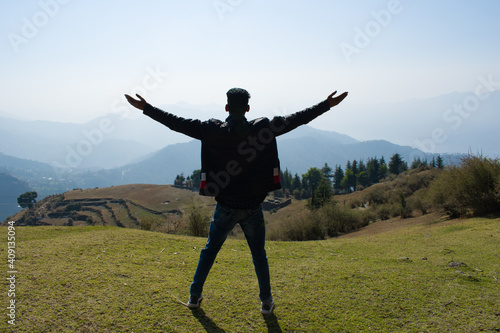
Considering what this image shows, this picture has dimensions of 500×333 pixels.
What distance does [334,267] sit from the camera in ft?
17.3

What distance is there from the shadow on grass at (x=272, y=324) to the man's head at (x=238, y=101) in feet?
7.16

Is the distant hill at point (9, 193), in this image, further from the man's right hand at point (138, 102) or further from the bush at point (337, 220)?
the man's right hand at point (138, 102)

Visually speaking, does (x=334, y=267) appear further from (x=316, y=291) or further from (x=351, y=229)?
(x=351, y=229)

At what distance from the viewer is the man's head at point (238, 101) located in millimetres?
3219

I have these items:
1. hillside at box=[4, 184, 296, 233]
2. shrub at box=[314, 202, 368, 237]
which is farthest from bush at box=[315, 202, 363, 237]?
hillside at box=[4, 184, 296, 233]

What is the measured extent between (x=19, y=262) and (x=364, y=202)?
4367 centimetres

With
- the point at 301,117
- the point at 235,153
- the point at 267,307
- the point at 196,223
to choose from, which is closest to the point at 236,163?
the point at 235,153

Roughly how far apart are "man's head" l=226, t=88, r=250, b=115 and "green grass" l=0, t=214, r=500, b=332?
2.19 meters

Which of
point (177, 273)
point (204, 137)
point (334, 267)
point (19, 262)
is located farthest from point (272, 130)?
point (19, 262)

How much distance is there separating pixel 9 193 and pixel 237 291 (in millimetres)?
219107

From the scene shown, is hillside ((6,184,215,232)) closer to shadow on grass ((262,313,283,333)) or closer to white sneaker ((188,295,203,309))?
white sneaker ((188,295,203,309))

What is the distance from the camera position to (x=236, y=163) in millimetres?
3188

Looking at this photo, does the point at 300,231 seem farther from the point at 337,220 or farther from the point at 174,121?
the point at 174,121

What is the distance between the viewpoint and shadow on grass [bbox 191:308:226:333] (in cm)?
305
